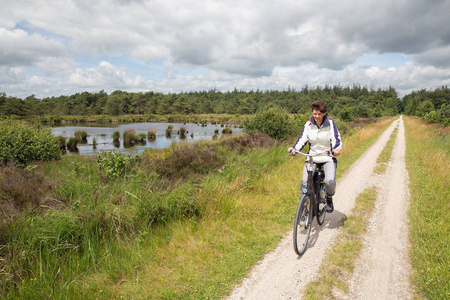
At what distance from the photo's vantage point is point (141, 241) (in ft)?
12.6

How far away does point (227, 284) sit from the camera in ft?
9.71

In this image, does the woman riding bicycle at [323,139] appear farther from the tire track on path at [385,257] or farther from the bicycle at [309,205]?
the tire track on path at [385,257]

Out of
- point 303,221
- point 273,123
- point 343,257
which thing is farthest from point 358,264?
point 273,123

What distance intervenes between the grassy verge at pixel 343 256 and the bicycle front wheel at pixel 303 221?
39 centimetres

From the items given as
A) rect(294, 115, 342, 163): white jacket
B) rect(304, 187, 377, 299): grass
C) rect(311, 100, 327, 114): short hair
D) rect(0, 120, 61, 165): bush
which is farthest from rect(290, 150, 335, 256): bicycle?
rect(0, 120, 61, 165): bush

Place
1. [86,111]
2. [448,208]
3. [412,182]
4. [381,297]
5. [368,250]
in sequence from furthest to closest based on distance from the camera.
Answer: [86,111], [412,182], [448,208], [368,250], [381,297]

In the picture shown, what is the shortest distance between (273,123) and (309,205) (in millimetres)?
11065

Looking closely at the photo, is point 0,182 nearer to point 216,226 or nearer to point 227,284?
point 216,226

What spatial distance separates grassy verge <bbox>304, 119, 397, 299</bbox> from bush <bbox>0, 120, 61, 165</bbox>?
887 cm

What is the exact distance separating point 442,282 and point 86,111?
4195 inches

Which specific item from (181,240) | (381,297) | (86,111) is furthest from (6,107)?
(381,297)

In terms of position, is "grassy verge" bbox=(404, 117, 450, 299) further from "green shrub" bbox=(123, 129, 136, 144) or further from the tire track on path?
"green shrub" bbox=(123, 129, 136, 144)

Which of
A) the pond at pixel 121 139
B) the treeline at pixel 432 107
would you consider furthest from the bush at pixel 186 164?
the treeline at pixel 432 107

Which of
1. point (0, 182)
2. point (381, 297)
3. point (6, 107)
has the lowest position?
point (381, 297)
